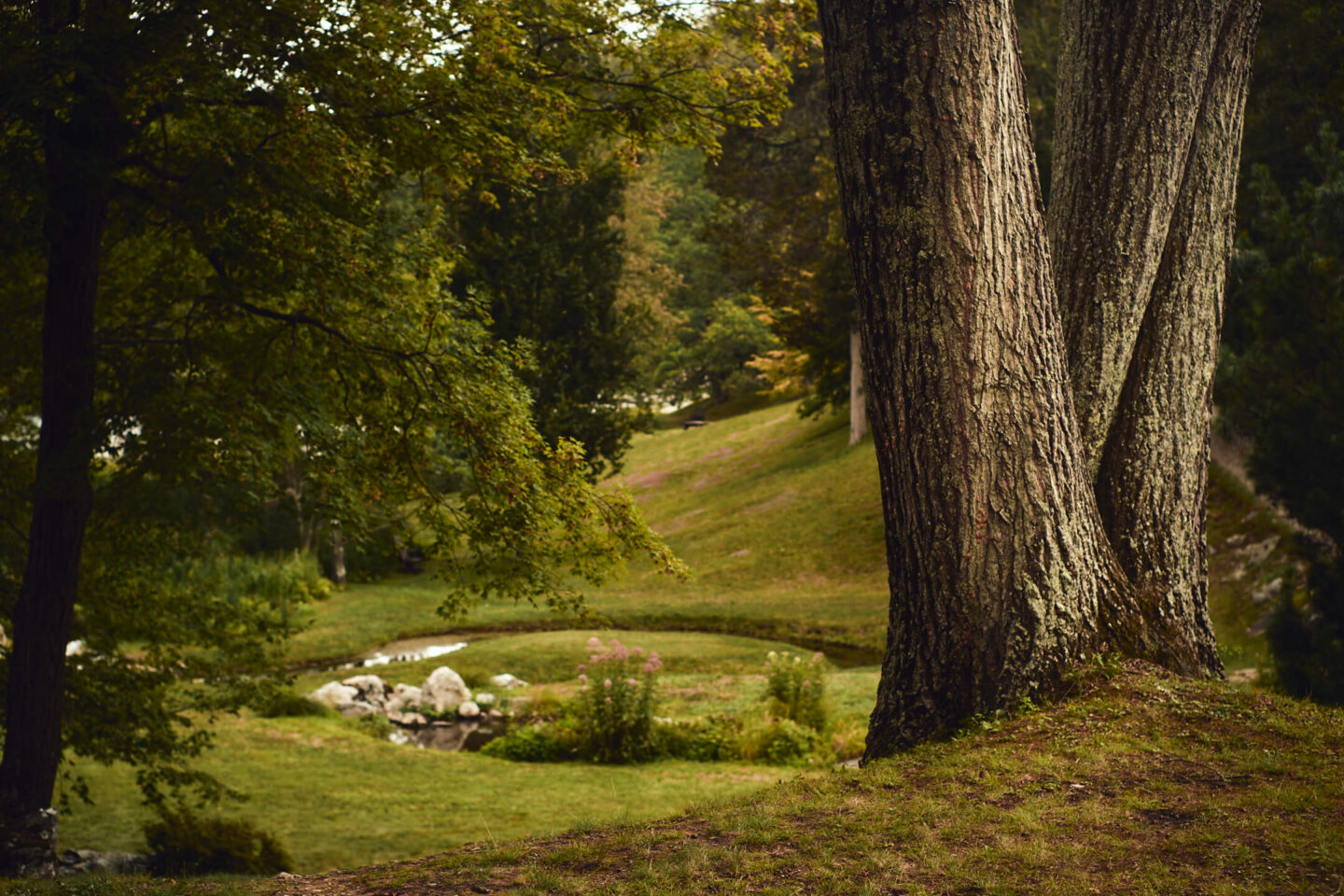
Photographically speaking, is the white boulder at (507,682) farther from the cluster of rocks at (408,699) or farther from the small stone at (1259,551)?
the small stone at (1259,551)

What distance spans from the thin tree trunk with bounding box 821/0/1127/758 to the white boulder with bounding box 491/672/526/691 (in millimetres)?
10228

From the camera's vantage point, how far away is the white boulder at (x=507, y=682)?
1365cm

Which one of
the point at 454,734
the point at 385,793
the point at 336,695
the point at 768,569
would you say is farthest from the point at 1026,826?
the point at 768,569

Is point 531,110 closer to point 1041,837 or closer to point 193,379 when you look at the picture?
point 193,379

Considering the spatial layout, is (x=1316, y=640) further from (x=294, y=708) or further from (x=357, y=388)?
(x=294, y=708)

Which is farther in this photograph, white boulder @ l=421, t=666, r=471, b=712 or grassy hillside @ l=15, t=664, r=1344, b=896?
white boulder @ l=421, t=666, r=471, b=712

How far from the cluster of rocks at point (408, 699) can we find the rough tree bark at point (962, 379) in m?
9.11

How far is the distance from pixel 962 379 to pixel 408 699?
1048cm

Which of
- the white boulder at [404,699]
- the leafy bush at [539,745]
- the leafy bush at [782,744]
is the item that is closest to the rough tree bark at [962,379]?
the leafy bush at [782,744]

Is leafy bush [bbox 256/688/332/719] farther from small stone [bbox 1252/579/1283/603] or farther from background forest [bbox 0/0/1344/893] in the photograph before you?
small stone [bbox 1252/579/1283/603]

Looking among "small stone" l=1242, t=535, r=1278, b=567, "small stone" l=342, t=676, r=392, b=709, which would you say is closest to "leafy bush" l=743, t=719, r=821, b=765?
"small stone" l=342, t=676, r=392, b=709

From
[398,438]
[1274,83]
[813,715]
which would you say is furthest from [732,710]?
[1274,83]

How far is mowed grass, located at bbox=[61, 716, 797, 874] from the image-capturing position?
7543 mm

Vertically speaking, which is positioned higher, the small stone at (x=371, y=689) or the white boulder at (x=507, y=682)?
the small stone at (x=371, y=689)
